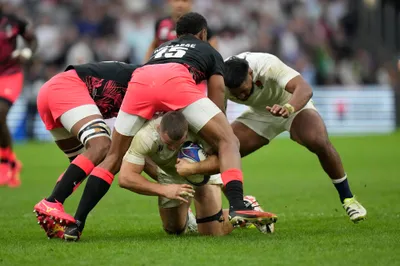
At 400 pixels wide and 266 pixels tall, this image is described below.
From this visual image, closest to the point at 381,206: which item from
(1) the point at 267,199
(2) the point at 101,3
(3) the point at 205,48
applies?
(1) the point at 267,199

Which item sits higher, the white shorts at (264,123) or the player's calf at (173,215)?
the white shorts at (264,123)

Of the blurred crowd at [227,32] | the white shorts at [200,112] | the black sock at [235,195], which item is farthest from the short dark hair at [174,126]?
the blurred crowd at [227,32]

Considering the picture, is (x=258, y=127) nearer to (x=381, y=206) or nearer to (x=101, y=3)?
(x=381, y=206)

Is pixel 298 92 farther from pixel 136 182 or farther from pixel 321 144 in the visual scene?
pixel 136 182

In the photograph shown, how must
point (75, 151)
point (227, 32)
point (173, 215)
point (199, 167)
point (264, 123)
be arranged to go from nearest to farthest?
point (199, 167) → point (173, 215) → point (75, 151) → point (264, 123) → point (227, 32)

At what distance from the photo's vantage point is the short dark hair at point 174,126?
7.61 m

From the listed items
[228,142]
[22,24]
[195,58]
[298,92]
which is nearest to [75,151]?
[195,58]

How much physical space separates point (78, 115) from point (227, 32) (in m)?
17.4

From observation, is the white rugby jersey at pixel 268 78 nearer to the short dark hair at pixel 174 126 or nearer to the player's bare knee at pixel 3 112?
the short dark hair at pixel 174 126

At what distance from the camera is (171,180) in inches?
327

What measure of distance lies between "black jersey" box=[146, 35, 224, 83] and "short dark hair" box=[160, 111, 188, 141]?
0.65 m

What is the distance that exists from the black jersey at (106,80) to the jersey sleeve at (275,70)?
4.46 ft

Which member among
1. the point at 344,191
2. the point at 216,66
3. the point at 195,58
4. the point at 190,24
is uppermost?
the point at 190,24

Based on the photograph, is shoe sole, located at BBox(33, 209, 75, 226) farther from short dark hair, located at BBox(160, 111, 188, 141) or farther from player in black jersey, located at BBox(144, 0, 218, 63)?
player in black jersey, located at BBox(144, 0, 218, 63)
